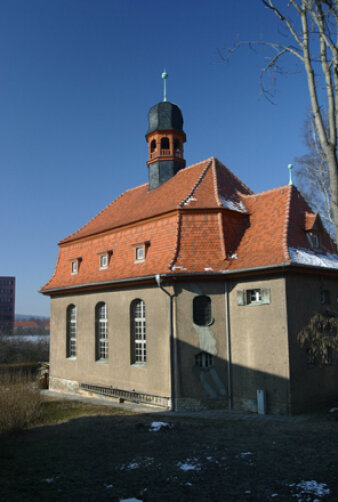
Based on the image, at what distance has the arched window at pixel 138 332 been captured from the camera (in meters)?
16.7

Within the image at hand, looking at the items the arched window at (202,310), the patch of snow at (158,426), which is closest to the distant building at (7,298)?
the arched window at (202,310)

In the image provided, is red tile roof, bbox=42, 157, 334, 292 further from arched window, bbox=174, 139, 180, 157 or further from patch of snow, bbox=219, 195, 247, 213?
arched window, bbox=174, 139, 180, 157

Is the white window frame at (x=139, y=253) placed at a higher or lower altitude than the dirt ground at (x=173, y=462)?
higher

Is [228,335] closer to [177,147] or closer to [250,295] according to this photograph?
[250,295]

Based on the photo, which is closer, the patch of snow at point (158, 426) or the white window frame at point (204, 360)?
the patch of snow at point (158, 426)

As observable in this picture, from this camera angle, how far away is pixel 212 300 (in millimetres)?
15289

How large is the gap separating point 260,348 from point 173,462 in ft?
21.5

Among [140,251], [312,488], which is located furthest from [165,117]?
[312,488]

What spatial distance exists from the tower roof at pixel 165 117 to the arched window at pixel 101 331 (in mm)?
9320

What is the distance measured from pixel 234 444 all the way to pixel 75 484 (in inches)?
150

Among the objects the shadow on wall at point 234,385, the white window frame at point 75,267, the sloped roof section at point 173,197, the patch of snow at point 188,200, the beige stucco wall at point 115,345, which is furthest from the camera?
the white window frame at point 75,267

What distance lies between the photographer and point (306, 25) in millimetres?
8547

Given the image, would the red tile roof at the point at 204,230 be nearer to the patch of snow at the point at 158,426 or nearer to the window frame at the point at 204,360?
the window frame at the point at 204,360

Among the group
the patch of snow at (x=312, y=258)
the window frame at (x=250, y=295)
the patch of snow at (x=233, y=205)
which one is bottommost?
the window frame at (x=250, y=295)
